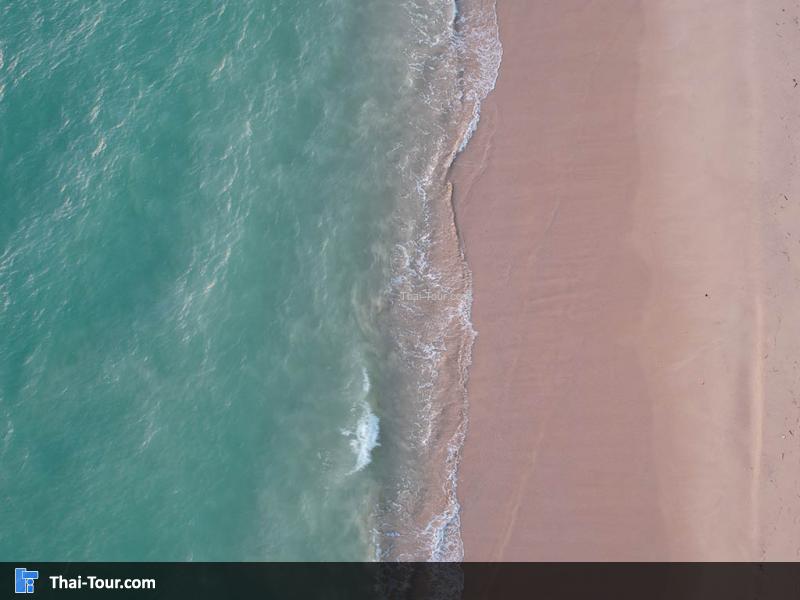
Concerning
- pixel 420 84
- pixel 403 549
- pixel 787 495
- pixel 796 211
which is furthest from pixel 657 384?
pixel 420 84

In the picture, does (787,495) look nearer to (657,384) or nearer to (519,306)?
(657,384)

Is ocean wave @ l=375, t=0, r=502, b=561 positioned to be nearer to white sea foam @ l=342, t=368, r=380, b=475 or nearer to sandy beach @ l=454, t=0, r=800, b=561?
sandy beach @ l=454, t=0, r=800, b=561

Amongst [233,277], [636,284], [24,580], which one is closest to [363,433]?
[233,277]

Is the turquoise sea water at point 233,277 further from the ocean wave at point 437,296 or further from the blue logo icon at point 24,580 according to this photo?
the blue logo icon at point 24,580

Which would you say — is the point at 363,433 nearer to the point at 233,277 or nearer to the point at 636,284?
the point at 233,277

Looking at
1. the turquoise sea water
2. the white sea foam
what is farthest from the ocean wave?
the white sea foam
